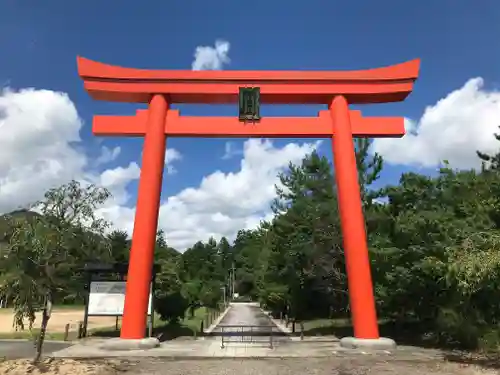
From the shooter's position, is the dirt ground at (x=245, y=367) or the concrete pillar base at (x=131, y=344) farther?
the concrete pillar base at (x=131, y=344)

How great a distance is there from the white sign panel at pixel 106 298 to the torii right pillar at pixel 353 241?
8412 millimetres

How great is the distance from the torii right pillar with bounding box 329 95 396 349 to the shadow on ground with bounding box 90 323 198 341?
24.1 feet

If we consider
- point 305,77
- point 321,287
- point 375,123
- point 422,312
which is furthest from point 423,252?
point 321,287

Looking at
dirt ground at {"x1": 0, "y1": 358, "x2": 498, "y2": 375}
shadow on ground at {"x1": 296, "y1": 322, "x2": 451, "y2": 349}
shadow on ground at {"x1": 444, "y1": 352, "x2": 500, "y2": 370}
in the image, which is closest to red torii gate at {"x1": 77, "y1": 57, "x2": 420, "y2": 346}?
dirt ground at {"x1": 0, "y1": 358, "x2": 498, "y2": 375}

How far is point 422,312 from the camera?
15531mm

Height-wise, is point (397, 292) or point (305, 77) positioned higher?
point (305, 77)

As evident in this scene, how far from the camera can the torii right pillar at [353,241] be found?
44.1 feet

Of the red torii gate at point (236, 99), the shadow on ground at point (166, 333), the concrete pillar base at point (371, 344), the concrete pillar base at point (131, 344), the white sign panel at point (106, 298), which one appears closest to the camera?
the concrete pillar base at point (371, 344)

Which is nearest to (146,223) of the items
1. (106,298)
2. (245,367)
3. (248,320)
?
(106,298)

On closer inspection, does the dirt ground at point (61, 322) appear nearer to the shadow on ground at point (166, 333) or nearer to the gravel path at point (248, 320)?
the shadow on ground at point (166, 333)

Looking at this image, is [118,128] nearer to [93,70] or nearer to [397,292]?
[93,70]

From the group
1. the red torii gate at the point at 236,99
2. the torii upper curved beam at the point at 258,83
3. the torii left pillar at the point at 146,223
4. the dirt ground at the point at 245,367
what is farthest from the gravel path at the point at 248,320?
the torii upper curved beam at the point at 258,83

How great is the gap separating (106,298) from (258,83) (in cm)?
999

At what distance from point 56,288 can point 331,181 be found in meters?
17.5
